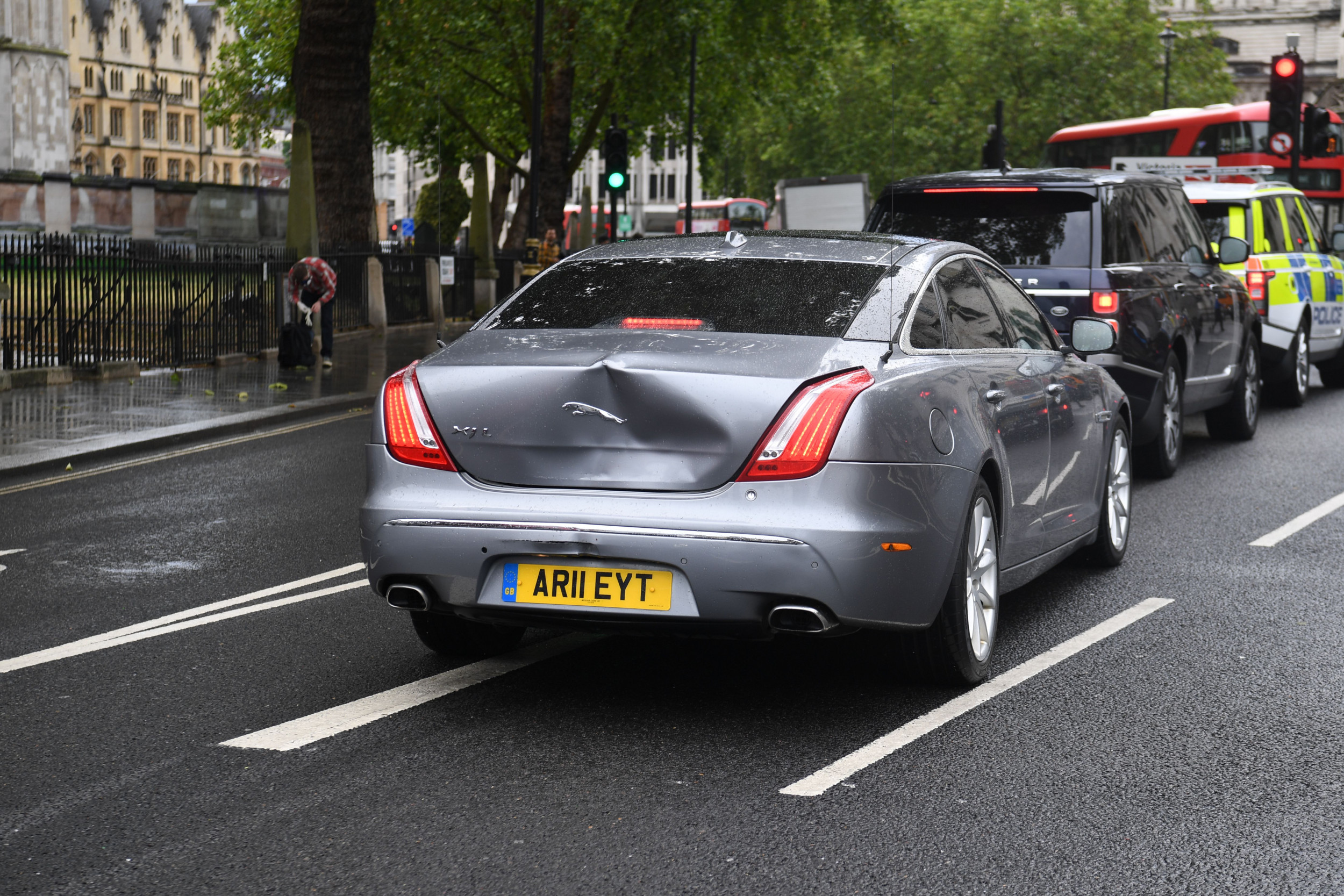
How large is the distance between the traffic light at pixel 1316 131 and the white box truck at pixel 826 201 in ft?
114

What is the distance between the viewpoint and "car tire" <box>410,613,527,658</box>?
20.0 feet

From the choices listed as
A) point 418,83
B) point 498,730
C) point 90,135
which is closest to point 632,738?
point 498,730

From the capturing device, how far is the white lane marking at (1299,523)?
353 inches

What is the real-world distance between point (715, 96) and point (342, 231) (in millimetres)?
20464

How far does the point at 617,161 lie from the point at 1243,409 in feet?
46.9

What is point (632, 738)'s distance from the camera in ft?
17.1

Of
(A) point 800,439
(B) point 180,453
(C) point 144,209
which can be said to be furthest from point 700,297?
(C) point 144,209

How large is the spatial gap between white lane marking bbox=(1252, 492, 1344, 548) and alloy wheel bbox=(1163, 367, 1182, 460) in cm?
113

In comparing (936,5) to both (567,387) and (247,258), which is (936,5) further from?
(567,387)

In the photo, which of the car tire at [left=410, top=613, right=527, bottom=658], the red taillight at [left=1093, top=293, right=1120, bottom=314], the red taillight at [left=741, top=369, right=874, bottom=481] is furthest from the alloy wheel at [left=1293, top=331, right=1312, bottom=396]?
the red taillight at [left=741, top=369, right=874, bottom=481]

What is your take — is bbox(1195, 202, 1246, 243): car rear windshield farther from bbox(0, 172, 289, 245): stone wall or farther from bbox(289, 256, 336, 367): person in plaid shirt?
bbox(0, 172, 289, 245): stone wall

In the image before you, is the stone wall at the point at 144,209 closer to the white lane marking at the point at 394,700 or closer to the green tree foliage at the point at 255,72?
the green tree foliage at the point at 255,72

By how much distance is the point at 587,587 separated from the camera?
5.15m

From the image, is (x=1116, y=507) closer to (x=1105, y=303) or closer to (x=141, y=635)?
(x=1105, y=303)
